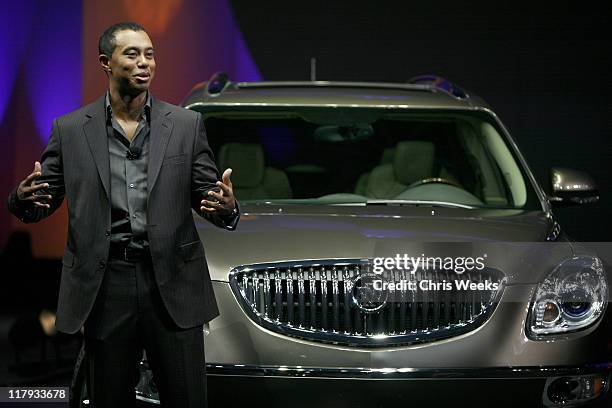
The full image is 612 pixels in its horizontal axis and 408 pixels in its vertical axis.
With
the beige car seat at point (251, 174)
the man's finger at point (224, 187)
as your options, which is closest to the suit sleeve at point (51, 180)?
the man's finger at point (224, 187)

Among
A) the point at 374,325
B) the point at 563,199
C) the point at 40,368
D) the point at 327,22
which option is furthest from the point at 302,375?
the point at 327,22

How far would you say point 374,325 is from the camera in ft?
12.1

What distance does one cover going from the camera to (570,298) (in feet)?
12.3

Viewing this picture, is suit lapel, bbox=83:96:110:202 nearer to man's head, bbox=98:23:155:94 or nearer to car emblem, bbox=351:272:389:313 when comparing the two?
man's head, bbox=98:23:155:94

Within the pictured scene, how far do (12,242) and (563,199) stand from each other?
449 centimetres

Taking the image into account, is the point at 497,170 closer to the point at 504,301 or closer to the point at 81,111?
the point at 504,301

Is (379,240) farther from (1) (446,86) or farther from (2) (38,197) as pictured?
(1) (446,86)

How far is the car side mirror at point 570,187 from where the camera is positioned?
15.4ft

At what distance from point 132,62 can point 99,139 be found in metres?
0.23

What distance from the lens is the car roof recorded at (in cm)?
499

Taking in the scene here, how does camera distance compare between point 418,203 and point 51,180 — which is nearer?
point 51,180

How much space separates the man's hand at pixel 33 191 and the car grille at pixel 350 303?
0.80 metres

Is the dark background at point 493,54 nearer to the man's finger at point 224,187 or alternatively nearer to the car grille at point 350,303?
the car grille at point 350,303

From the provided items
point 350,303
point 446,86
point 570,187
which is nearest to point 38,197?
point 350,303
